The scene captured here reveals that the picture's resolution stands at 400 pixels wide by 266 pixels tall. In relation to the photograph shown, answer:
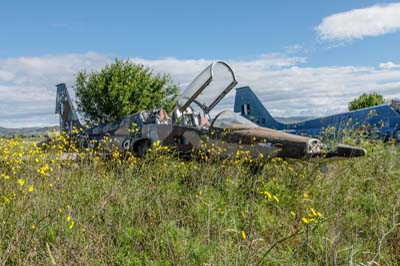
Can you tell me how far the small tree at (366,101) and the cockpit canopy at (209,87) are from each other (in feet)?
97.4

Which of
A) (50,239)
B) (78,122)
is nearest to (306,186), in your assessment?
(50,239)

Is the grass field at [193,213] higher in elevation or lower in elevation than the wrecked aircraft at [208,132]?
lower

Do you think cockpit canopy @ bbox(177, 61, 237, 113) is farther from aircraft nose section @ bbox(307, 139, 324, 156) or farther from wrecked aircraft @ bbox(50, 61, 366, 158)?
aircraft nose section @ bbox(307, 139, 324, 156)

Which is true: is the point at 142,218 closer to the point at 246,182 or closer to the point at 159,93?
the point at 246,182

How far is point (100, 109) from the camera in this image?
27.1 m

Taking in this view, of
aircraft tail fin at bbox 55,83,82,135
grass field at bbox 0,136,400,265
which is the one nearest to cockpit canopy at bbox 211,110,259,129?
grass field at bbox 0,136,400,265

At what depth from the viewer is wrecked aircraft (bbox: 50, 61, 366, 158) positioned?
570 centimetres

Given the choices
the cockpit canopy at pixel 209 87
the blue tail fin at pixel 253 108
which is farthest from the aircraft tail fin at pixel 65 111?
the blue tail fin at pixel 253 108

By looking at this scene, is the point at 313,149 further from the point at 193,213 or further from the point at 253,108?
the point at 253,108

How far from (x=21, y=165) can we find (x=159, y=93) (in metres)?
25.1

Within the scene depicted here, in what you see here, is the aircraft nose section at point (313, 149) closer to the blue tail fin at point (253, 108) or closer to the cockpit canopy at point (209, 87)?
the cockpit canopy at point (209, 87)

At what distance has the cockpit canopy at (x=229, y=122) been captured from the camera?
672 centimetres

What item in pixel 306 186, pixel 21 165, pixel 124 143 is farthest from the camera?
pixel 124 143

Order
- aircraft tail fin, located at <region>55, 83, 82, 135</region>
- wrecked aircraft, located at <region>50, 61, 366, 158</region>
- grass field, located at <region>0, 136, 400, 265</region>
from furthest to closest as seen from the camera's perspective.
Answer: aircraft tail fin, located at <region>55, 83, 82, 135</region>, wrecked aircraft, located at <region>50, 61, 366, 158</region>, grass field, located at <region>0, 136, 400, 265</region>
